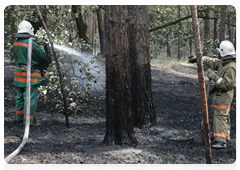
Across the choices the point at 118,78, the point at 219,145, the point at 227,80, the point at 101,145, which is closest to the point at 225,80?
the point at 227,80

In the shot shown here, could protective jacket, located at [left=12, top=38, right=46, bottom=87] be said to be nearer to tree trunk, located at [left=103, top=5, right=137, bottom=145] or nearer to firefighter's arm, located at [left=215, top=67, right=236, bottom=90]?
tree trunk, located at [left=103, top=5, right=137, bottom=145]

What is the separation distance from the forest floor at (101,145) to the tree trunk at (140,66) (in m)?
0.35

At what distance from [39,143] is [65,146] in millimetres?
439

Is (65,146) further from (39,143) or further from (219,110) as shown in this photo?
(219,110)

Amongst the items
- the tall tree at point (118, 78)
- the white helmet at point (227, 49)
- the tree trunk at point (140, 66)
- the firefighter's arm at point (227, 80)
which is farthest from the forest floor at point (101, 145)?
the white helmet at point (227, 49)

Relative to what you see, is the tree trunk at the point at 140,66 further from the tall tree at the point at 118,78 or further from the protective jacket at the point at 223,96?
the protective jacket at the point at 223,96

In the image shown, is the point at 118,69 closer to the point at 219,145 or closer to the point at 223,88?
the point at 223,88

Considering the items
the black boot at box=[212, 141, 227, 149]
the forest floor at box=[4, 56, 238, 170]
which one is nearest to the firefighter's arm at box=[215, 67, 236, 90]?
the black boot at box=[212, 141, 227, 149]

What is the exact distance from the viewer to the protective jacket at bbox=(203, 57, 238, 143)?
3863 mm

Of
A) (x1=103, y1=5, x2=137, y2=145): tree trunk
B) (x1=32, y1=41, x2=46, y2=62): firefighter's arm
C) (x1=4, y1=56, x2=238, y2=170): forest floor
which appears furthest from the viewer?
(x1=32, y1=41, x2=46, y2=62): firefighter's arm

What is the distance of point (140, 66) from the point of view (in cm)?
464

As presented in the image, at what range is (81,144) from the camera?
154 inches

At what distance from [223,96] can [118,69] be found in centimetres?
180

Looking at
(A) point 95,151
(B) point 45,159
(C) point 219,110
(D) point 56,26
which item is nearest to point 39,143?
(B) point 45,159
